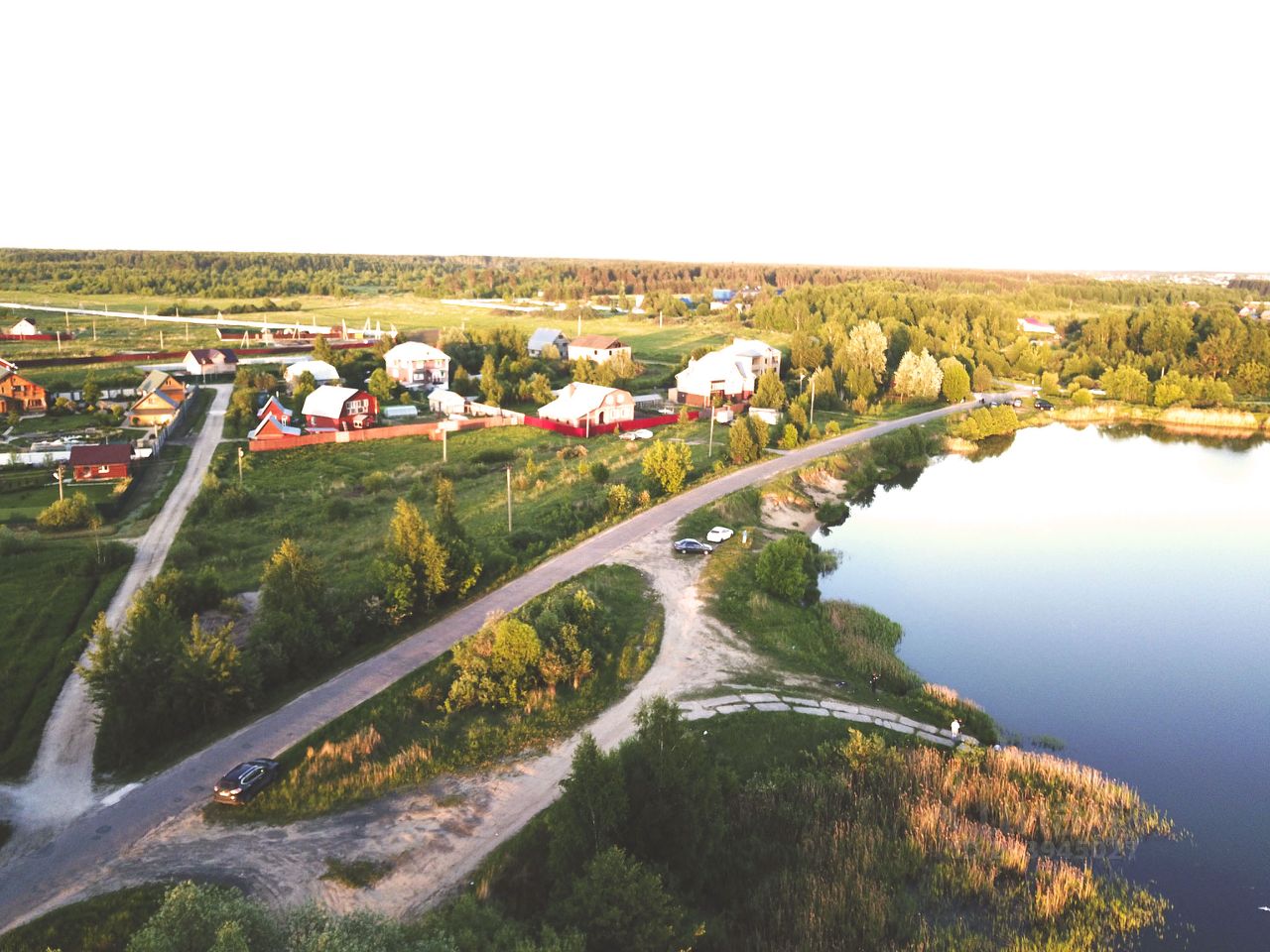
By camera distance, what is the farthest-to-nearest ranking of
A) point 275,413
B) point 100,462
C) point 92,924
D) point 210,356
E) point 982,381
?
point 982,381 < point 210,356 < point 275,413 < point 100,462 < point 92,924

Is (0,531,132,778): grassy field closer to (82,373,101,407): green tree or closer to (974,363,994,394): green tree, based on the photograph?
(82,373,101,407): green tree

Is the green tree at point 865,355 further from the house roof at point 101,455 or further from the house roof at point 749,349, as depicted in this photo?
the house roof at point 101,455

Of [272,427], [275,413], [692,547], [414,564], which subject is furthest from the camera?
[275,413]

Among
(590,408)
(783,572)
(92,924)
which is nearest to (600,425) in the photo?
(590,408)

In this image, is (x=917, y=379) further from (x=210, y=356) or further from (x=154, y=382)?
(x=210, y=356)

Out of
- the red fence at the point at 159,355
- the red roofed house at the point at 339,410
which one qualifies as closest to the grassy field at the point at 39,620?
the red roofed house at the point at 339,410

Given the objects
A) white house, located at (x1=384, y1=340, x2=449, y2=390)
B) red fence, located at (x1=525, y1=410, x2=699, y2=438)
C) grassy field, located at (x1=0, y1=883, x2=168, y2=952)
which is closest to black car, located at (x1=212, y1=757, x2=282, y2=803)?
grassy field, located at (x1=0, y1=883, x2=168, y2=952)
